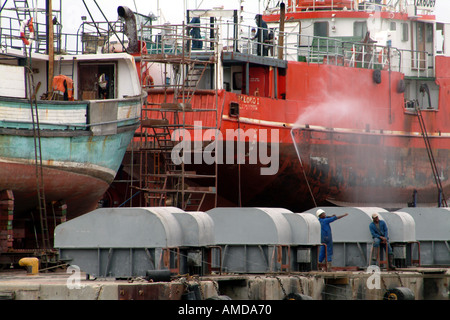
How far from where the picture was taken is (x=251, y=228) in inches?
659

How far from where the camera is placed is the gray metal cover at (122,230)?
1417 centimetres

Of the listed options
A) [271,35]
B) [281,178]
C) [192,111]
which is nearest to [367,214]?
[192,111]

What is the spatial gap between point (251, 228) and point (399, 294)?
2988 mm

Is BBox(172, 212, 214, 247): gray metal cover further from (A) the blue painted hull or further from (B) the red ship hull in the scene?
(B) the red ship hull

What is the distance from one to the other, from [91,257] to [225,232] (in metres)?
3.15

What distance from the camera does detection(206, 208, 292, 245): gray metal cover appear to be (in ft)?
54.5

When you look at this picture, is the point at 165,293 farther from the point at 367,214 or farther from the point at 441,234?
the point at 441,234

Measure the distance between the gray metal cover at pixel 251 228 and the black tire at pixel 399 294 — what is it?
2096 millimetres

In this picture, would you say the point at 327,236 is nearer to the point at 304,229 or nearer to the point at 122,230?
the point at 304,229

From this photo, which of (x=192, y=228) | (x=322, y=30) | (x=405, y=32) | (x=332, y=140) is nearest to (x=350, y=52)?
(x=322, y=30)

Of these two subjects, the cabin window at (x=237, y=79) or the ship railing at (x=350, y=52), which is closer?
the cabin window at (x=237, y=79)

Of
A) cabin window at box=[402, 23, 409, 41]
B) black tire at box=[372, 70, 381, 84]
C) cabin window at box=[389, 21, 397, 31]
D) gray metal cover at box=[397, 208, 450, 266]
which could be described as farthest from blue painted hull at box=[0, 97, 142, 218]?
cabin window at box=[402, 23, 409, 41]

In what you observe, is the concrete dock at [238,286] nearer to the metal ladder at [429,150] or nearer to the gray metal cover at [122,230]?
the gray metal cover at [122,230]
